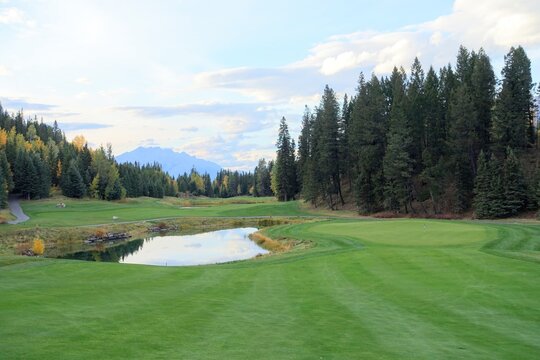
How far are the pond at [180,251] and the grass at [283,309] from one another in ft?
46.2

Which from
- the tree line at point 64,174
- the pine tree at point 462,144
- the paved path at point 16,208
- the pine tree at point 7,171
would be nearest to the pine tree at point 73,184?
the tree line at point 64,174

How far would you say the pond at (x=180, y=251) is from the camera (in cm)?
3476

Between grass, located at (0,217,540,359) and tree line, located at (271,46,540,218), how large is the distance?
32.5 m

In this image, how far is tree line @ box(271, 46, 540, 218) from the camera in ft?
163

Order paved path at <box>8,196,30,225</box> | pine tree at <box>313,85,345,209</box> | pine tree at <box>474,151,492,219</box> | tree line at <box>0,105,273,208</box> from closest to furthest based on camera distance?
1. pine tree at <box>474,151,492,219</box>
2. paved path at <box>8,196,30,225</box>
3. pine tree at <box>313,85,345,209</box>
4. tree line at <box>0,105,273,208</box>

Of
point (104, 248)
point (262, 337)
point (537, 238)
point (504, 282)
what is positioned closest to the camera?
point (262, 337)

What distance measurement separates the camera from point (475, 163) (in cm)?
5762

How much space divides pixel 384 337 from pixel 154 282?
942 centimetres

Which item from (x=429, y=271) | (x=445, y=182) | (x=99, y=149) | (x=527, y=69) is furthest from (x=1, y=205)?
(x=527, y=69)

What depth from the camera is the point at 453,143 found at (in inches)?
2202

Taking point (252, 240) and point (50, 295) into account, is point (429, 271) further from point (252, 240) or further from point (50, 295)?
point (252, 240)

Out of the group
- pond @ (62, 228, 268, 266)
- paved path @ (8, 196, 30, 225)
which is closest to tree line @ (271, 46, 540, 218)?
pond @ (62, 228, 268, 266)

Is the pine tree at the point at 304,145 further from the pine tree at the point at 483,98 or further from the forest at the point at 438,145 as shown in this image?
the pine tree at the point at 483,98

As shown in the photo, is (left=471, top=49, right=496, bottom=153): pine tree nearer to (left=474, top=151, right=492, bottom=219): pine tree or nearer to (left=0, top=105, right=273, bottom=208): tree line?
(left=474, top=151, right=492, bottom=219): pine tree
